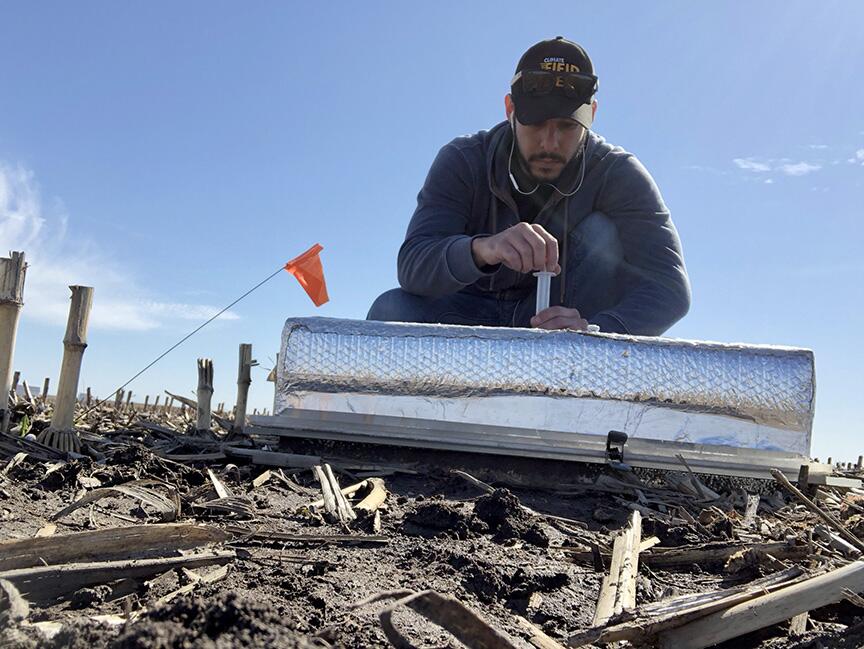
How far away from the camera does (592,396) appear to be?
302 cm

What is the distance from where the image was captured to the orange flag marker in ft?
19.0

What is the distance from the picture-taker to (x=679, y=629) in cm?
115

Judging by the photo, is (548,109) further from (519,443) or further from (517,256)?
(519,443)

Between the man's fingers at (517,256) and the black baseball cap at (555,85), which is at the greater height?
the black baseball cap at (555,85)

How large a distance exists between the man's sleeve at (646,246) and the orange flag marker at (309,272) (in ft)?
8.02

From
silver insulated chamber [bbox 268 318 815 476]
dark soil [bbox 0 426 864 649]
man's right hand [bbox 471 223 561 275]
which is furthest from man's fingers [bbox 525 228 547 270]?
dark soil [bbox 0 426 864 649]

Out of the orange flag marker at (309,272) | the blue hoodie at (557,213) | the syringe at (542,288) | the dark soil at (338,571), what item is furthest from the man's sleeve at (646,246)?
the orange flag marker at (309,272)

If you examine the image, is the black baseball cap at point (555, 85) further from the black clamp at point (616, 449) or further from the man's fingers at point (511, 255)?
the black clamp at point (616, 449)

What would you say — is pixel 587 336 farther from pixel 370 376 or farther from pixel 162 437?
pixel 162 437

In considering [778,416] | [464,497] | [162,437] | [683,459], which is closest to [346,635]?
[464,497]

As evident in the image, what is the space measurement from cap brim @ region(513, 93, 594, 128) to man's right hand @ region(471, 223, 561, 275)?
0.79 meters

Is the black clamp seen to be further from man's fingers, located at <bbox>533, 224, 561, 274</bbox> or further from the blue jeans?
the blue jeans

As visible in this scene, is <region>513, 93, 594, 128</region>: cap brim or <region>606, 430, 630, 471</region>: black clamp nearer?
<region>606, 430, 630, 471</region>: black clamp

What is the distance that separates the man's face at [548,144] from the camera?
380cm
